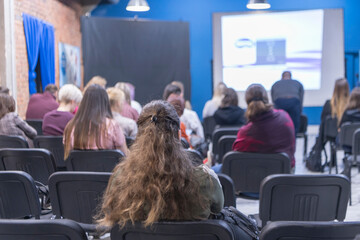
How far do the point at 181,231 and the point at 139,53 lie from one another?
9670 mm

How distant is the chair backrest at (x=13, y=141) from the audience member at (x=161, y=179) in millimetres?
2544

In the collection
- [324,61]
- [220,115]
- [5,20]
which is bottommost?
→ [220,115]

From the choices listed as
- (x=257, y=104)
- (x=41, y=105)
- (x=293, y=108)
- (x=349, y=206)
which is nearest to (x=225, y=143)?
(x=257, y=104)

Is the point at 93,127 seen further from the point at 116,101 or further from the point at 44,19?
the point at 44,19

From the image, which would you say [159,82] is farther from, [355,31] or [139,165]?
[139,165]

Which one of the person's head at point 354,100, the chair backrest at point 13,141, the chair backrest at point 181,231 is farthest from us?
the person's head at point 354,100

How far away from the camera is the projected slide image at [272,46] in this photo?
10.7 metres

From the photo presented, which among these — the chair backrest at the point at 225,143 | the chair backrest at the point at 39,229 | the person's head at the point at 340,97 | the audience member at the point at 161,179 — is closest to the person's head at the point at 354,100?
the person's head at the point at 340,97

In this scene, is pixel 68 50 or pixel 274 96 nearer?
pixel 274 96

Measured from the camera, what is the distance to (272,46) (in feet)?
35.3

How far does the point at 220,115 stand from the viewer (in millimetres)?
6387

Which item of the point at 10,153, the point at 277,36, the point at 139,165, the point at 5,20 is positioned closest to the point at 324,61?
the point at 277,36

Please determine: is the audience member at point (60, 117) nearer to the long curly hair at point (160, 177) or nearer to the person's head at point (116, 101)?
the person's head at point (116, 101)

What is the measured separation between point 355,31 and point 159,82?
4.33m
